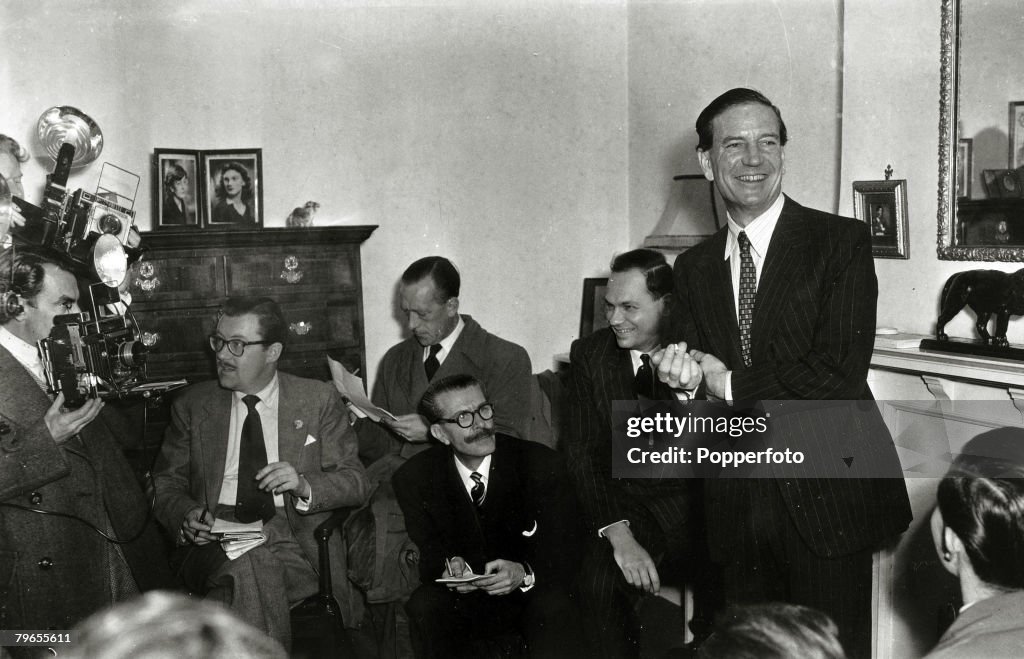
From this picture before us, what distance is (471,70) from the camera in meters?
4.27

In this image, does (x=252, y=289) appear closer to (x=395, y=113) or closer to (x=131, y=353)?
(x=395, y=113)

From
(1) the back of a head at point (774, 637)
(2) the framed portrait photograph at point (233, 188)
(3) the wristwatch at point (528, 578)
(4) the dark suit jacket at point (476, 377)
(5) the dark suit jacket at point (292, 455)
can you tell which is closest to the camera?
(1) the back of a head at point (774, 637)

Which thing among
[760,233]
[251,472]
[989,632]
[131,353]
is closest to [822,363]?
[760,233]

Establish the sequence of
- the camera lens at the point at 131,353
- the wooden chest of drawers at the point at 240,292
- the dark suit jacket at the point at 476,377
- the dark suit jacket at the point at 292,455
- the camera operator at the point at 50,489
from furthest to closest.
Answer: the wooden chest of drawers at the point at 240,292 < the dark suit jacket at the point at 476,377 < the dark suit jacket at the point at 292,455 < the camera lens at the point at 131,353 < the camera operator at the point at 50,489

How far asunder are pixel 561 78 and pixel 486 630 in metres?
2.99

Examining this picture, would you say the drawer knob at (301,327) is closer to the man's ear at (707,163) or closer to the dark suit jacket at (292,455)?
the dark suit jacket at (292,455)

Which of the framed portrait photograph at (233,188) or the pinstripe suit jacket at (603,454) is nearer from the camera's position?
the pinstripe suit jacket at (603,454)

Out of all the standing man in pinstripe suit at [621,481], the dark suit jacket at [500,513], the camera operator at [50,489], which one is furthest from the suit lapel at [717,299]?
the camera operator at [50,489]

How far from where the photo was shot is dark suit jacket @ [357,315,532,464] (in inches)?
125

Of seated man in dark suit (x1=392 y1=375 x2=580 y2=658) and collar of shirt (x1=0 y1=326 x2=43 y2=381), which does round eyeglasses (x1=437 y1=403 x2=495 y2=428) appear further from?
collar of shirt (x1=0 y1=326 x2=43 y2=381)

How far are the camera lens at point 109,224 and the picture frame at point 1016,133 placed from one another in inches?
96.8

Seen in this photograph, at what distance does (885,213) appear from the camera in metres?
2.74

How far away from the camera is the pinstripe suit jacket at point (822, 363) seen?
1.79 m

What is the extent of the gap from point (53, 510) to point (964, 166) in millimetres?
2632
